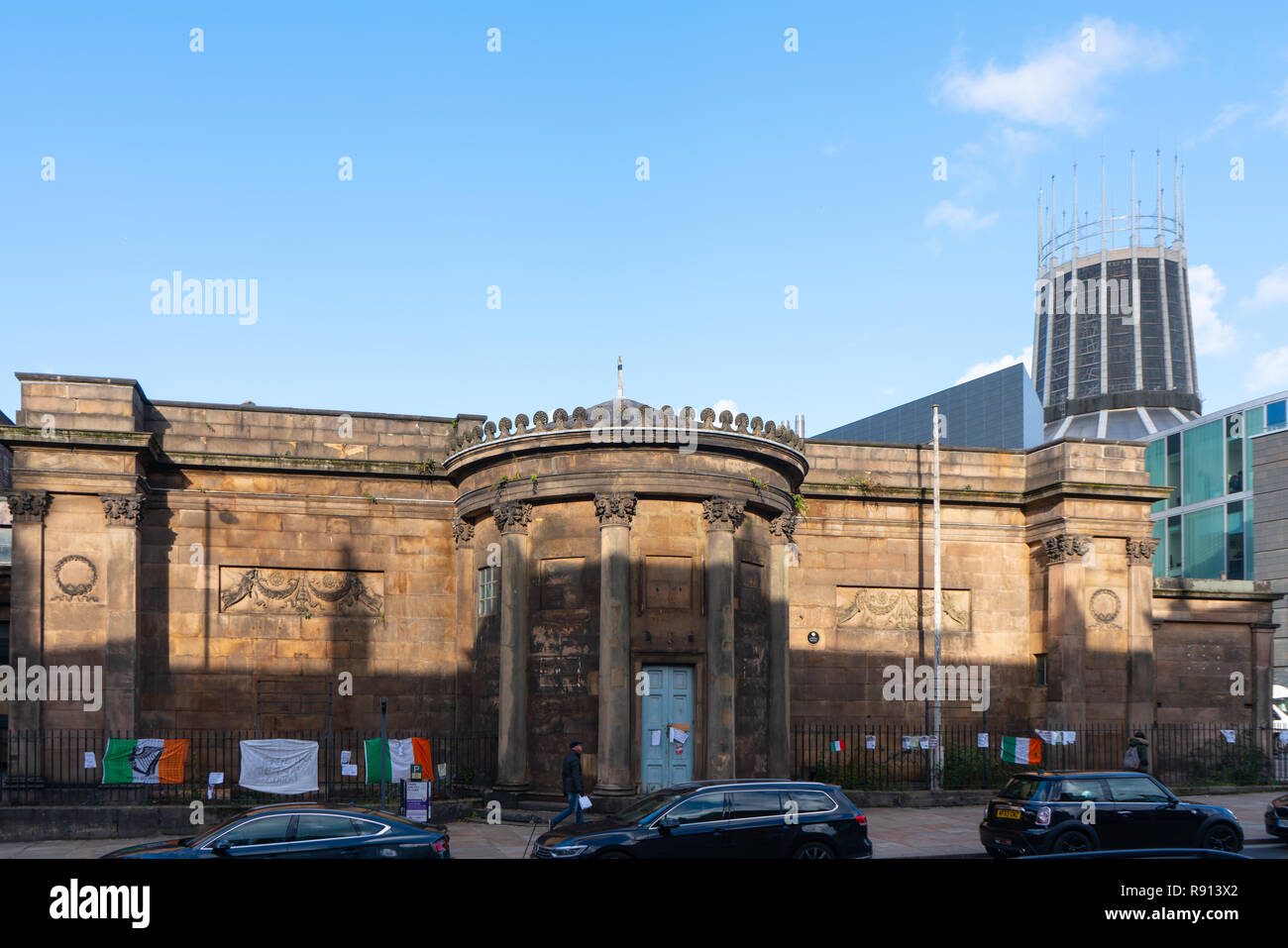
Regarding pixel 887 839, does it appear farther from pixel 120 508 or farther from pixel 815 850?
pixel 120 508

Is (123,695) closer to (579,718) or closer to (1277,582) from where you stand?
(579,718)

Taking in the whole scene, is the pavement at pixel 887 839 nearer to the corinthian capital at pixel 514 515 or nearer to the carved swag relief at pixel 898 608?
the carved swag relief at pixel 898 608

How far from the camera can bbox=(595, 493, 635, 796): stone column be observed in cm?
2484

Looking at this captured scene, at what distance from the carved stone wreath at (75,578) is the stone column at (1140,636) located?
25.2 metres

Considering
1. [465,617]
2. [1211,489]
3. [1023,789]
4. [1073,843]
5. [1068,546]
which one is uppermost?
[1211,489]

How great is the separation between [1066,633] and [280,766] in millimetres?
19466

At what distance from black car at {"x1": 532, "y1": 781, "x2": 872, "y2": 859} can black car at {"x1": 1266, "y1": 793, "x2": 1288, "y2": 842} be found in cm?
860

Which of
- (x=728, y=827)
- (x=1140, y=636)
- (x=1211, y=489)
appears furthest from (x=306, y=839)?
(x=1211, y=489)

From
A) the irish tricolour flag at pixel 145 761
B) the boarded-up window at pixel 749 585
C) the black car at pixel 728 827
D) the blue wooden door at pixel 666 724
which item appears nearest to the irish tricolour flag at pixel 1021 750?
the boarded-up window at pixel 749 585

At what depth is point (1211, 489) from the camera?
74.4 metres

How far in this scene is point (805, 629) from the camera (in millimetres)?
30891

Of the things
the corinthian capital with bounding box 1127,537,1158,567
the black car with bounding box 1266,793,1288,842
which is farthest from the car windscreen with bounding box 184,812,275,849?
the corinthian capital with bounding box 1127,537,1158,567
